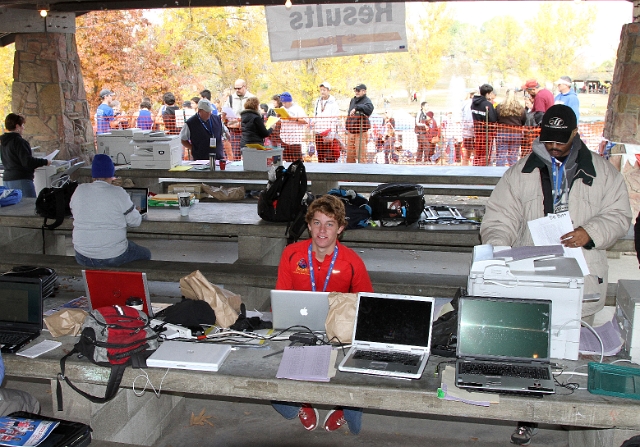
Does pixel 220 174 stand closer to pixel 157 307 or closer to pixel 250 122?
pixel 250 122

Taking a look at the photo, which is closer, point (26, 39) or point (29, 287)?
point (29, 287)

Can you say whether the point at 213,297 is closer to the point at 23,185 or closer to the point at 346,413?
the point at 346,413

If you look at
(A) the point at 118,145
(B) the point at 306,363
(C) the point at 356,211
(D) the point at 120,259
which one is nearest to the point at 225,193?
(D) the point at 120,259

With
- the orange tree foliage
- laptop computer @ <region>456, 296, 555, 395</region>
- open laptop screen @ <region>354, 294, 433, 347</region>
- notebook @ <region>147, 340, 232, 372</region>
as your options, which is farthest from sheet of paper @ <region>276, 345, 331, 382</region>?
the orange tree foliage

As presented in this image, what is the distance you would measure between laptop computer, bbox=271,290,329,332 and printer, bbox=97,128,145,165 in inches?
205

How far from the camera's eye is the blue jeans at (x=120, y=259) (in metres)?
5.50

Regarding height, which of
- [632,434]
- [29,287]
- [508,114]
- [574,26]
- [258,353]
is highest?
[574,26]

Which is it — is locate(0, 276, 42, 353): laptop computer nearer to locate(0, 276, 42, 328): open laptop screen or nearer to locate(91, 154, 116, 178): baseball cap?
locate(0, 276, 42, 328): open laptop screen

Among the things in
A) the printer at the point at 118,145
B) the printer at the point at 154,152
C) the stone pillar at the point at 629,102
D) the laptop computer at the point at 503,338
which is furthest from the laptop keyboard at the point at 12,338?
the stone pillar at the point at 629,102

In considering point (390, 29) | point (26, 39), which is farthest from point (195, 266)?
point (26, 39)

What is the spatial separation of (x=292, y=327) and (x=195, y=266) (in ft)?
8.06

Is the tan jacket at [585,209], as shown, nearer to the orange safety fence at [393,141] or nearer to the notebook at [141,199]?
the notebook at [141,199]

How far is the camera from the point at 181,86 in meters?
19.1

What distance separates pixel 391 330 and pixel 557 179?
127 cm
